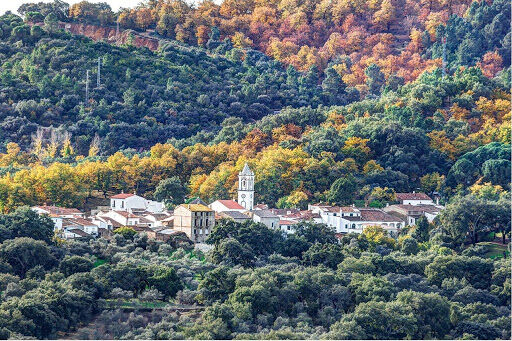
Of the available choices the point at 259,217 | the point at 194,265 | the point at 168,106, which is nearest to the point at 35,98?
the point at 168,106

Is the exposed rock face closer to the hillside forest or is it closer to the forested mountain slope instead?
the hillside forest

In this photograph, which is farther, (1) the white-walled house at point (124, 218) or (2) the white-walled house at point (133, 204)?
(2) the white-walled house at point (133, 204)

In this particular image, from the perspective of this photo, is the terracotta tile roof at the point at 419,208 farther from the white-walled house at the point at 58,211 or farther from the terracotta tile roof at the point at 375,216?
the white-walled house at the point at 58,211

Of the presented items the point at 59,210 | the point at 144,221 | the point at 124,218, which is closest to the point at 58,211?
the point at 59,210

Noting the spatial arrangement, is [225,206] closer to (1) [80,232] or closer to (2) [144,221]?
(2) [144,221]

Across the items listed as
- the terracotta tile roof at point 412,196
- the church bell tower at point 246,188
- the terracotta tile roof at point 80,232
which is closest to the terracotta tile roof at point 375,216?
the terracotta tile roof at point 412,196
